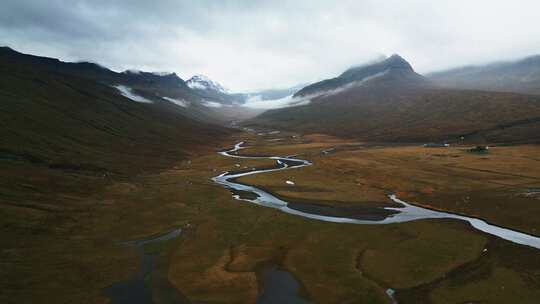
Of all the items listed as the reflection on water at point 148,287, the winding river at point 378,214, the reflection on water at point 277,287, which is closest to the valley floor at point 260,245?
the reflection on water at point 148,287

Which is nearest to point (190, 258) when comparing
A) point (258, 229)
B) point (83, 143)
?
point (258, 229)

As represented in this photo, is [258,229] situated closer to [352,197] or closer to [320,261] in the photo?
[320,261]

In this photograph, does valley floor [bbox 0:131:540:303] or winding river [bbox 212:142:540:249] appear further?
winding river [bbox 212:142:540:249]

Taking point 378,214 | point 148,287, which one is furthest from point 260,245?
point 378,214

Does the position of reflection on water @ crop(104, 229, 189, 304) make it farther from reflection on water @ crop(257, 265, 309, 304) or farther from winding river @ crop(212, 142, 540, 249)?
winding river @ crop(212, 142, 540, 249)

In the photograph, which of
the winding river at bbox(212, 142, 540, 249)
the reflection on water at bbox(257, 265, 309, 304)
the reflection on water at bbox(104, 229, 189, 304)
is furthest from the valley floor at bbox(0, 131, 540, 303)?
the winding river at bbox(212, 142, 540, 249)

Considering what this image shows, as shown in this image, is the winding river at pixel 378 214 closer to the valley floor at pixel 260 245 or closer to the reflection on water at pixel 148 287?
the valley floor at pixel 260 245

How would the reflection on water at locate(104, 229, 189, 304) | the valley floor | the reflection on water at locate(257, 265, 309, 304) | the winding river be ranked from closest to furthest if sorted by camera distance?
1. the reflection on water at locate(257, 265, 309, 304)
2. the reflection on water at locate(104, 229, 189, 304)
3. the valley floor
4. the winding river

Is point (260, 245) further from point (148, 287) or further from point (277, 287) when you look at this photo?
point (148, 287)

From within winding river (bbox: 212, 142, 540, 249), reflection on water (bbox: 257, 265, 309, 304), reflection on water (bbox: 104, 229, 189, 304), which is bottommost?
reflection on water (bbox: 257, 265, 309, 304)
